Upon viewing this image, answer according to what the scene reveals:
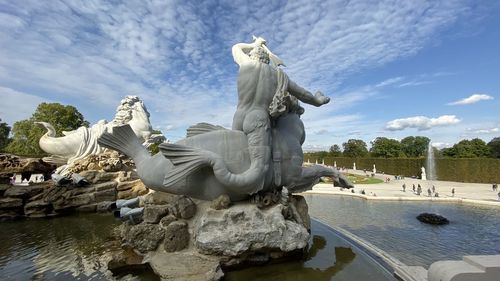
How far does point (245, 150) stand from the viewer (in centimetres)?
486

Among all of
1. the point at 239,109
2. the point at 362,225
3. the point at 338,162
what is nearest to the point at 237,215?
the point at 239,109

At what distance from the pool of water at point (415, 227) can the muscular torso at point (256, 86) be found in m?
4.44

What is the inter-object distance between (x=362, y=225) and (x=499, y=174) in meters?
25.0

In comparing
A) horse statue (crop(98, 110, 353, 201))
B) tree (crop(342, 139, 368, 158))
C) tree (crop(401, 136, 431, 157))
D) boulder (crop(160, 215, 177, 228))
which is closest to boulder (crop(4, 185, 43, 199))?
horse statue (crop(98, 110, 353, 201))

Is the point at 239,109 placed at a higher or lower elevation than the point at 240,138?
higher

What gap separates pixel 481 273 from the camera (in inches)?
110

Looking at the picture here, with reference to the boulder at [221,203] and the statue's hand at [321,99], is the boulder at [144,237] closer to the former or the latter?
the boulder at [221,203]

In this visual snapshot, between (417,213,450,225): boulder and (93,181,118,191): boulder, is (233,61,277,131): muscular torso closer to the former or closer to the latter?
(93,181,118,191): boulder

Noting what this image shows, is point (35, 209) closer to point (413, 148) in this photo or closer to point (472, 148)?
point (472, 148)

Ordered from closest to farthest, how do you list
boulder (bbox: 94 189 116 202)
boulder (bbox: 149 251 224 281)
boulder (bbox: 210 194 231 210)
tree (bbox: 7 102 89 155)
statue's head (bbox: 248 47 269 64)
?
1. boulder (bbox: 149 251 224 281)
2. boulder (bbox: 210 194 231 210)
3. statue's head (bbox: 248 47 269 64)
4. boulder (bbox: 94 189 116 202)
5. tree (bbox: 7 102 89 155)

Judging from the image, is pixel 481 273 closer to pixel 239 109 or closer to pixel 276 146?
pixel 276 146

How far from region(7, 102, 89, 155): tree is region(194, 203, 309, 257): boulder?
31999 millimetres

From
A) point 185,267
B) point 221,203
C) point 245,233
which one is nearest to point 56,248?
point 185,267

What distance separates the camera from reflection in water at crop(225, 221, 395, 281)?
13.9 feet
